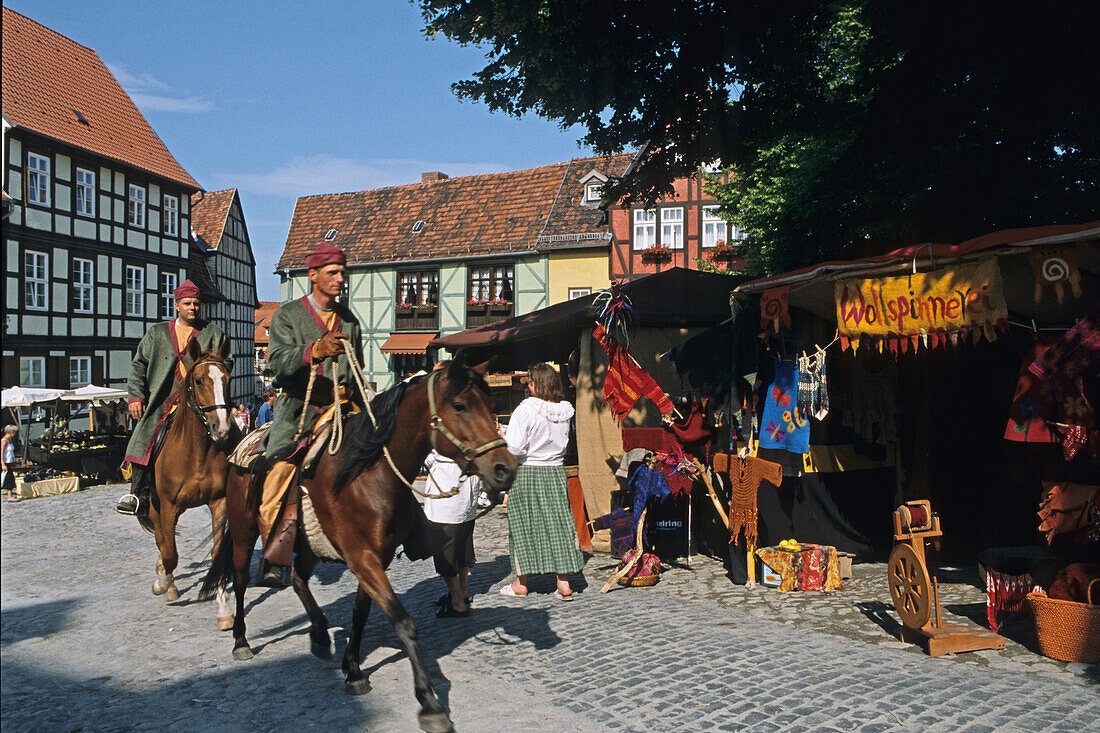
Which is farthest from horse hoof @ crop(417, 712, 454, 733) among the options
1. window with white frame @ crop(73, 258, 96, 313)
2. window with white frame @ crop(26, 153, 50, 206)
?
window with white frame @ crop(73, 258, 96, 313)

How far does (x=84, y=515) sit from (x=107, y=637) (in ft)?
27.0

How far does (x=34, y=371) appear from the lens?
79.3 ft

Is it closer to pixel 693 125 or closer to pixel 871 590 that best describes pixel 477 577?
pixel 871 590

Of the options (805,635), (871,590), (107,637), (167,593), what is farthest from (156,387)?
(871,590)

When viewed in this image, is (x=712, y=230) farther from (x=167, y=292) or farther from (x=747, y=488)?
(x=747, y=488)

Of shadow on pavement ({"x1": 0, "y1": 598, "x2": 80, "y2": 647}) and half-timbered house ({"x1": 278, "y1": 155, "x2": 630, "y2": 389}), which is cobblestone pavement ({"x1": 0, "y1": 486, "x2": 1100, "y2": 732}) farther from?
half-timbered house ({"x1": 278, "y1": 155, "x2": 630, "y2": 389})

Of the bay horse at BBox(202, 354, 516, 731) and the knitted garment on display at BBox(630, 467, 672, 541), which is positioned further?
the knitted garment on display at BBox(630, 467, 672, 541)

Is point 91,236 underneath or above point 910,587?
above

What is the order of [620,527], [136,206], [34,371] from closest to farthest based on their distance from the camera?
[620,527] < [34,371] < [136,206]

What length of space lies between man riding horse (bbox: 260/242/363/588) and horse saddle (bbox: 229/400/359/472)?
0.16ft

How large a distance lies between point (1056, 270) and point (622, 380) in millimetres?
4455

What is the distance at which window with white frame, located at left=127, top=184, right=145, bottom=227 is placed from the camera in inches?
1078

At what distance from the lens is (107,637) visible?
19.5 ft

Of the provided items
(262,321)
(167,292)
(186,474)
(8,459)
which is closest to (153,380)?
(186,474)
